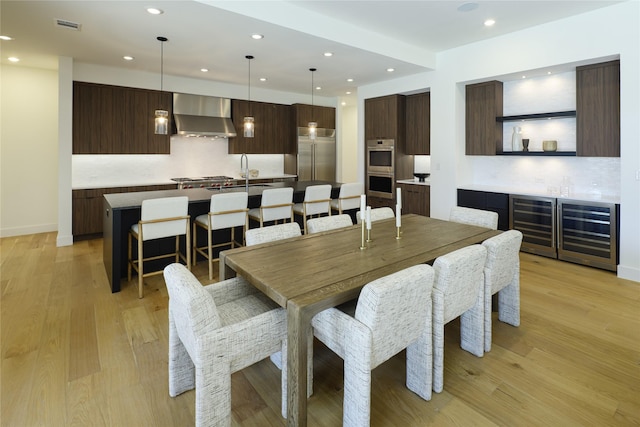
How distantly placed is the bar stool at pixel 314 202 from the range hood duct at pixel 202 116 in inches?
108

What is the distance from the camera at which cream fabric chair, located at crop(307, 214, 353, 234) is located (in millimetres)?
2973

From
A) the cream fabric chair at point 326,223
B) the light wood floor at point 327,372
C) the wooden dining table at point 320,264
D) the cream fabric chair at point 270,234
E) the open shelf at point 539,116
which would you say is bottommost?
the light wood floor at point 327,372

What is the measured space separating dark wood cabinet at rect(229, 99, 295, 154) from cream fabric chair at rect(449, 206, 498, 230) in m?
4.95

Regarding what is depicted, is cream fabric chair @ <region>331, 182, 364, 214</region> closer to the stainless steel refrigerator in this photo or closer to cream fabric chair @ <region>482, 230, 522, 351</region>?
cream fabric chair @ <region>482, 230, 522, 351</region>

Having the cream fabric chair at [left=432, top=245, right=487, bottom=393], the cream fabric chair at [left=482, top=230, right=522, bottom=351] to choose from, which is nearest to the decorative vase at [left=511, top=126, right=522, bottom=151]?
the cream fabric chair at [left=482, top=230, right=522, bottom=351]

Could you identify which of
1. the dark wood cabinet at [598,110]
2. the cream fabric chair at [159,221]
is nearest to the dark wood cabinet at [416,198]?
the dark wood cabinet at [598,110]

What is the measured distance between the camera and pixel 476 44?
16.5 ft

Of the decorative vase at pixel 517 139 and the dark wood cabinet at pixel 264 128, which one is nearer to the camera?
the decorative vase at pixel 517 139

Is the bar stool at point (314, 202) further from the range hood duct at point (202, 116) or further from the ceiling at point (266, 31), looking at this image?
the range hood duct at point (202, 116)

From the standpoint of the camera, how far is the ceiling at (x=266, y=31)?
11.7 feet

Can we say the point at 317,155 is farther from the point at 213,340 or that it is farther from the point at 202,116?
the point at 213,340

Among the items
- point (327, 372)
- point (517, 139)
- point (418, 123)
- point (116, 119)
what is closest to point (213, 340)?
point (327, 372)

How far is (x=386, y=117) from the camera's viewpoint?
256 inches

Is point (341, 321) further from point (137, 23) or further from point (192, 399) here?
point (137, 23)
